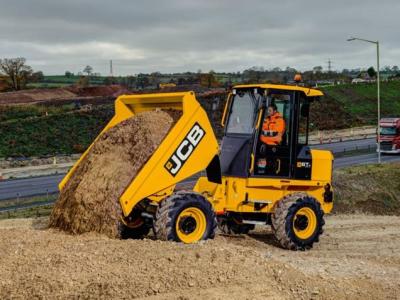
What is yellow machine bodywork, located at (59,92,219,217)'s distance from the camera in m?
10.3

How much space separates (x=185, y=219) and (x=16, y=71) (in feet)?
258

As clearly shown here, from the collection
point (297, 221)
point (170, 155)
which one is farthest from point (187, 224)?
point (297, 221)

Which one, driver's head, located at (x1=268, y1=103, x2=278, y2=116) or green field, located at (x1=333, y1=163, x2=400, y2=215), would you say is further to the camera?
green field, located at (x1=333, y1=163, x2=400, y2=215)

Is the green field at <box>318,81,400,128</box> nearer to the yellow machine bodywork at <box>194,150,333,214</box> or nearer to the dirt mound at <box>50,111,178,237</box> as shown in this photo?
the yellow machine bodywork at <box>194,150,333,214</box>

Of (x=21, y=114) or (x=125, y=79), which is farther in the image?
(x=125, y=79)

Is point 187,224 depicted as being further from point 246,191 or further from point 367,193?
point 367,193

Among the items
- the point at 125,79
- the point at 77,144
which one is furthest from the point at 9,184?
the point at 125,79

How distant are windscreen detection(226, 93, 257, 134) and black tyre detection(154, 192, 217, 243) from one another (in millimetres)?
2281

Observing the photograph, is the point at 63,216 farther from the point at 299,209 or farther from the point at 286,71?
the point at 286,71

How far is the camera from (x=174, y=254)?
8.88m

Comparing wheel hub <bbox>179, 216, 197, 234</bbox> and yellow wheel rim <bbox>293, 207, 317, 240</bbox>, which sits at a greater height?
wheel hub <bbox>179, 216, 197, 234</bbox>

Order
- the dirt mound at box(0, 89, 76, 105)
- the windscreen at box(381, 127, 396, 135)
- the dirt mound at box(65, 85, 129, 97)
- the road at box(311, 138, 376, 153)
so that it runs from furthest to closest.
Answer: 1. the dirt mound at box(65, 85, 129, 97)
2. the dirt mound at box(0, 89, 76, 105)
3. the road at box(311, 138, 376, 153)
4. the windscreen at box(381, 127, 396, 135)

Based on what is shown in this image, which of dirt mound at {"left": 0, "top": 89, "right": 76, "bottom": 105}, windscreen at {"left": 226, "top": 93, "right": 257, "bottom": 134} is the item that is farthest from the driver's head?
dirt mound at {"left": 0, "top": 89, "right": 76, "bottom": 105}

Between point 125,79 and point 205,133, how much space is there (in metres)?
106
